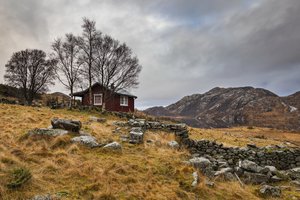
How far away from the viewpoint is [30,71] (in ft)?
151

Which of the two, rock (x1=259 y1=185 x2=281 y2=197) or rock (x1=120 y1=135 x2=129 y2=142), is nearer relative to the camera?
rock (x1=259 y1=185 x2=281 y2=197)

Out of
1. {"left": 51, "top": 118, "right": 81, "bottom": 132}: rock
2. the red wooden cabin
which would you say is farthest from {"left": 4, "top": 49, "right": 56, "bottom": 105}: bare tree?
{"left": 51, "top": 118, "right": 81, "bottom": 132}: rock

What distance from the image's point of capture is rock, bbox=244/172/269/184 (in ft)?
35.1

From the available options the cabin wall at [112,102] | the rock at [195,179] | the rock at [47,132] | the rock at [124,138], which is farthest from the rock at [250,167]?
the cabin wall at [112,102]

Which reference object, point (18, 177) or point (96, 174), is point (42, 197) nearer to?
point (18, 177)

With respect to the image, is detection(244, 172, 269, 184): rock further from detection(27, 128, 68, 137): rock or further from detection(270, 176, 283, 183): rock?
detection(27, 128, 68, 137): rock

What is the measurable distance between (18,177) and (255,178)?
30.0 ft

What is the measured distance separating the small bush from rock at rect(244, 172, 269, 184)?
8.50 metres

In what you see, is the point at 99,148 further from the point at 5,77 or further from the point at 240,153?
the point at 5,77

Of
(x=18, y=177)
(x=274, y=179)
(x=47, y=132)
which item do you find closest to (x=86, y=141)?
(x=47, y=132)

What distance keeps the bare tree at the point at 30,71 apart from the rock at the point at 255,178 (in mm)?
41089

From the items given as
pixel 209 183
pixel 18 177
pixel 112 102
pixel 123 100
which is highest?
pixel 123 100

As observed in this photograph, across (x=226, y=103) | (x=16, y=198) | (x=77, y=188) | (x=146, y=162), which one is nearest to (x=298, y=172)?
(x=146, y=162)

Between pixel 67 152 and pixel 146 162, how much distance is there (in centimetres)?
333
